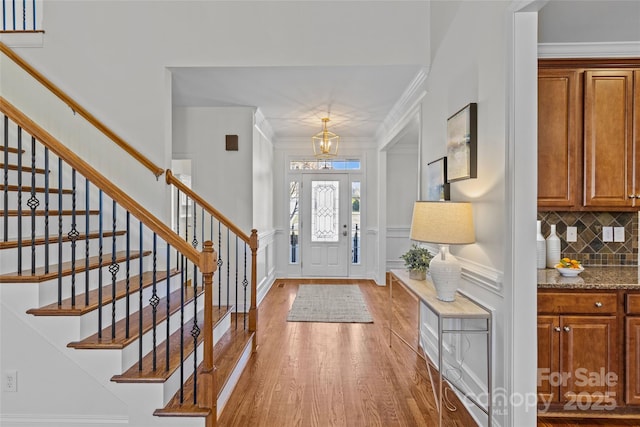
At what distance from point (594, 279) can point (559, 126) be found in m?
1.09

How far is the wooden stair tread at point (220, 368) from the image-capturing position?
202cm

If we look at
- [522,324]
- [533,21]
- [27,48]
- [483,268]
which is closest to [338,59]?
[533,21]

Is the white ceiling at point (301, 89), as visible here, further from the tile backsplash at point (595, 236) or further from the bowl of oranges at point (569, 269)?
the bowl of oranges at point (569, 269)

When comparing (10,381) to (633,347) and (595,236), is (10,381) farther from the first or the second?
(595,236)

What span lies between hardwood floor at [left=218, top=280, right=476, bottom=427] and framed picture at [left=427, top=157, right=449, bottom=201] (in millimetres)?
1530

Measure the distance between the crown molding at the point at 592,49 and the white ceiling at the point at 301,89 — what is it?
1.20 m

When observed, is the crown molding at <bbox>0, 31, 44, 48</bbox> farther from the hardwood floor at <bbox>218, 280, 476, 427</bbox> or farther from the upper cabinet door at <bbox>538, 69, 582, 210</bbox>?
the upper cabinet door at <bbox>538, 69, 582, 210</bbox>

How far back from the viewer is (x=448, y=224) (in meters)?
2.27

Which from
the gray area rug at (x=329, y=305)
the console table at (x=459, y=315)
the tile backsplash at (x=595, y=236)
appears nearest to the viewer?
the console table at (x=459, y=315)

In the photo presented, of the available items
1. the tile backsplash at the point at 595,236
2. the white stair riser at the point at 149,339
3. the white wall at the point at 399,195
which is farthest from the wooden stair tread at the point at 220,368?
the white wall at the point at 399,195

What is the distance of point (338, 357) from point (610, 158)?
2.70 meters

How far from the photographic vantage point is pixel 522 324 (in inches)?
75.2

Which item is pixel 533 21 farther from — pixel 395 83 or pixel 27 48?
pixel 27 48

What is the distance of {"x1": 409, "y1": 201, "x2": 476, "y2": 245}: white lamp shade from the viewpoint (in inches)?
88.6
